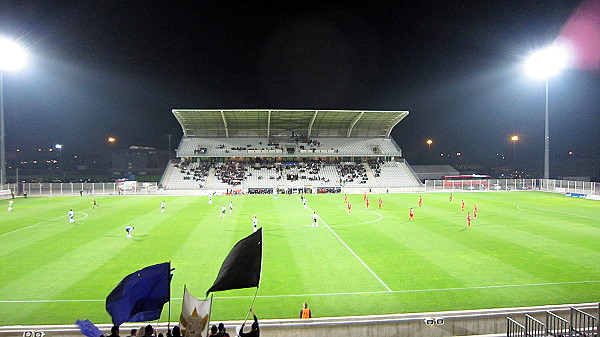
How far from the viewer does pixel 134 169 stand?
105125mm

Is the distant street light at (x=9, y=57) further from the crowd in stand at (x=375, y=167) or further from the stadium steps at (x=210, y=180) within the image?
the crowd in stand at (x=375, y=167)

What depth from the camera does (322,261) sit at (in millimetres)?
16516

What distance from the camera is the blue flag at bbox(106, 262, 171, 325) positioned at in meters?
6.25

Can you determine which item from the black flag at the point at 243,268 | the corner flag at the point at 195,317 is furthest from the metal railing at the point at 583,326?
the corner flag at the point at 195,317

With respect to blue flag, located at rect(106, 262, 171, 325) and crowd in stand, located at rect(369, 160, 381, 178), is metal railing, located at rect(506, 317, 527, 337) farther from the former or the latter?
crowd in stand, located at rect(369, 160, 381, 178)

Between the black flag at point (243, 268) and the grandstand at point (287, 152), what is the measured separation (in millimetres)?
50170

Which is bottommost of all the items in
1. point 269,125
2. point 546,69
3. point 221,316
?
point 221,316

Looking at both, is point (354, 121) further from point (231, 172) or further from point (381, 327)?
point (381, 327)

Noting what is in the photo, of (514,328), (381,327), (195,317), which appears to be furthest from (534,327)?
(195,317)

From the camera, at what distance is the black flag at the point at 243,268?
6609 millimetres

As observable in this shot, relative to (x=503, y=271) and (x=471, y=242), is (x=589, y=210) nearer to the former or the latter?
(x=471, y=242)

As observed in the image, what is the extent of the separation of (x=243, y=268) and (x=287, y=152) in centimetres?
6310

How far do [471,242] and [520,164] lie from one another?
110 metres

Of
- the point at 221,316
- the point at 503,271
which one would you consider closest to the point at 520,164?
the point at 503,271
